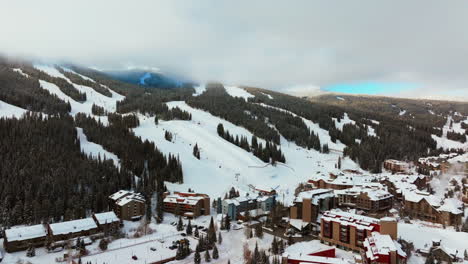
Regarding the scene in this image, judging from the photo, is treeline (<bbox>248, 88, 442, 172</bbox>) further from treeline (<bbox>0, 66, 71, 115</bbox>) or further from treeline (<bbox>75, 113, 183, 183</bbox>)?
treeline (<bbox>0, 66, 71, 115</bbox>)

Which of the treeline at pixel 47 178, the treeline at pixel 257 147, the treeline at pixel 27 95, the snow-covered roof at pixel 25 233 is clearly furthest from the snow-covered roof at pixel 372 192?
the treeline at pixel 27 95

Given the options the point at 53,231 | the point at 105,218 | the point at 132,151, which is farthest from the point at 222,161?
the point at 53,231

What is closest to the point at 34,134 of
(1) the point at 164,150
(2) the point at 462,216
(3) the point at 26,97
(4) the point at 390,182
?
(1) the point at 164,150

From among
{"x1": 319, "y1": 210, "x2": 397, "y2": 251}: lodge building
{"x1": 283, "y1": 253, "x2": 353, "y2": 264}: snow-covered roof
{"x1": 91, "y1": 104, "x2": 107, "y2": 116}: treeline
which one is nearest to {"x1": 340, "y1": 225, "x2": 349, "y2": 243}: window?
{"x1": 319, "y1": 210, "x2": 397, "y2": 251}: lodge building

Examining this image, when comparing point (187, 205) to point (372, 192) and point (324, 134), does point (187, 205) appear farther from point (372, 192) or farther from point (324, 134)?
point (324, 134)

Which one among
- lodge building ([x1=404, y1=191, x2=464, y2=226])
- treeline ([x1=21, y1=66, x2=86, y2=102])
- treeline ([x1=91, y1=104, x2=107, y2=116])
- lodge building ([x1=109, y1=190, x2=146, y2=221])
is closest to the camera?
lodge building ([x1=404, y1=191, x2=464, y2=226])

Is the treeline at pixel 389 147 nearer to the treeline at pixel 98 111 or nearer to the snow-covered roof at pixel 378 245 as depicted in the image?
the snow-covered roof at pixel 378 245
